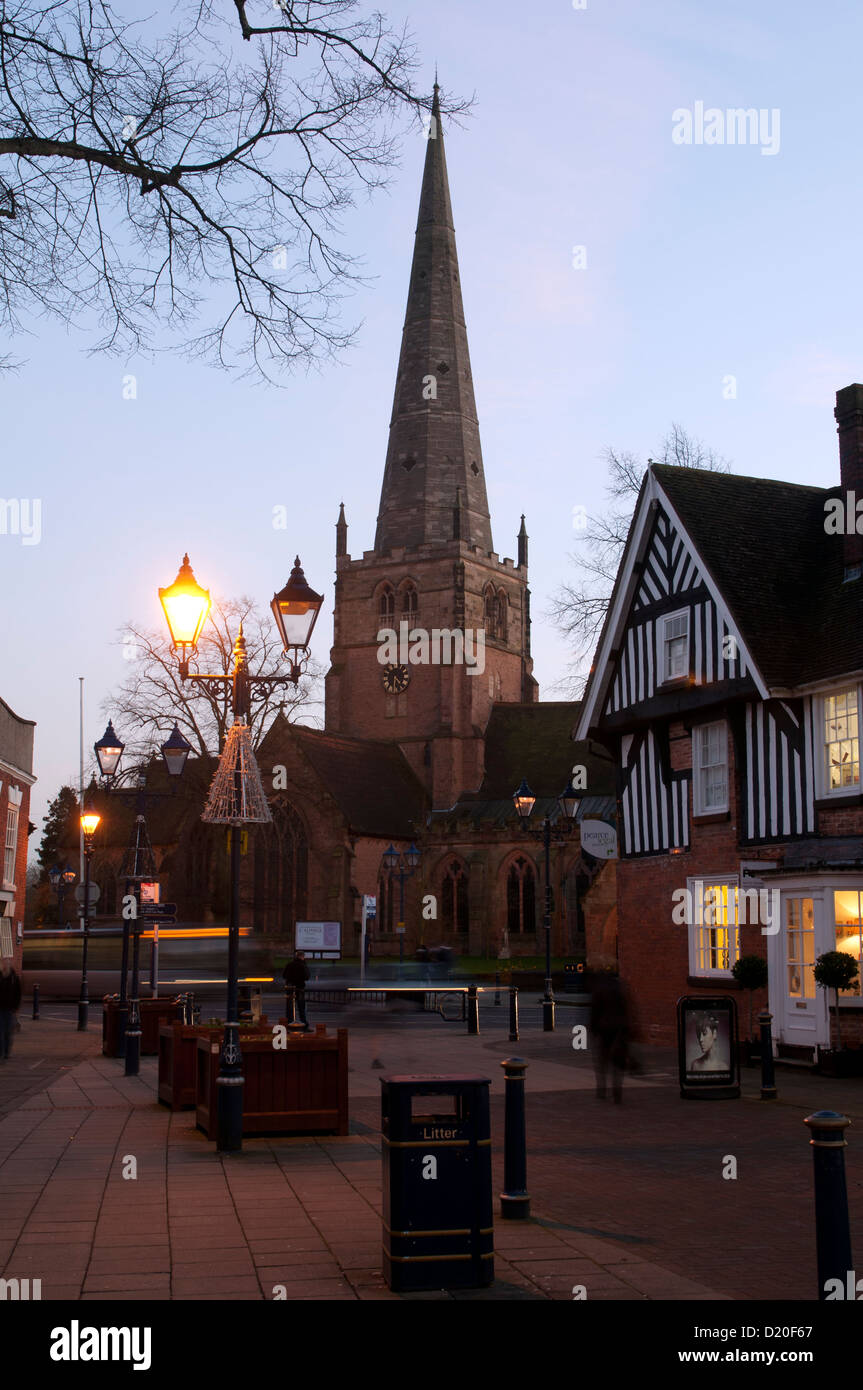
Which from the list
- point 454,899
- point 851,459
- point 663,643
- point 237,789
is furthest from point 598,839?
point 454,899

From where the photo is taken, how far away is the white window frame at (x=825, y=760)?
1919cm

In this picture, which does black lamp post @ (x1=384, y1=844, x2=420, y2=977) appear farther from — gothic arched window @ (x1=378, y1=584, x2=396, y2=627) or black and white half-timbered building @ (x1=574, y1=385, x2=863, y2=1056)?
black and white half-timbered building @ (x1=574, y1=385, x2=863, y2=1056)

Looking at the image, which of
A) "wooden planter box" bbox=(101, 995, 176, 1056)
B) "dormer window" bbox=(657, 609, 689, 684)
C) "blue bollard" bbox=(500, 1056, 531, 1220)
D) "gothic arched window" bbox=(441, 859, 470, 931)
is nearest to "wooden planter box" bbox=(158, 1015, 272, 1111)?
"blue bollard" bbox=(500, 1056, 531, 1220)

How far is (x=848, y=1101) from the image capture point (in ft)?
50.7

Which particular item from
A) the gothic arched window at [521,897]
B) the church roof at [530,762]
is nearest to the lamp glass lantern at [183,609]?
the gothic arched window at [521,897]

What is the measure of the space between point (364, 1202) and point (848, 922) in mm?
11470

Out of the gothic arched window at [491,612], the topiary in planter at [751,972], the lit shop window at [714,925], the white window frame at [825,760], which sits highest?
the gothic arched window at [491,612]

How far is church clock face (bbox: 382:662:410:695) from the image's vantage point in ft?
228

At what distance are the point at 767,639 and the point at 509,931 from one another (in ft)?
134

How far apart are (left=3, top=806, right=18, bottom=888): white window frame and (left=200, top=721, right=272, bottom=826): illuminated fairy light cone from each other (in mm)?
20494

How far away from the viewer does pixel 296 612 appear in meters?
12.2

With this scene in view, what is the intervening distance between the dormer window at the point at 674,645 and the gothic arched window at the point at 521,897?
37009 mm

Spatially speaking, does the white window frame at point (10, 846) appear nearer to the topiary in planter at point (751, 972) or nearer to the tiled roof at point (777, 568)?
the tiled roof at point (777, 568)
